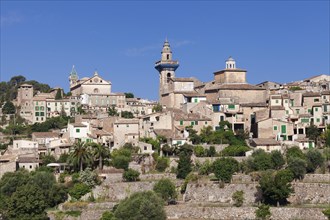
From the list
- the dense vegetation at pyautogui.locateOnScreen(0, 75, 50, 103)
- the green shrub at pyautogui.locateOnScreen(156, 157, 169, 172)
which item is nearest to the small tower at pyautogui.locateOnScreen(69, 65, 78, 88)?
the dense vegetation at pyautogui.locateOnScreen(0, 75, 50, 103)

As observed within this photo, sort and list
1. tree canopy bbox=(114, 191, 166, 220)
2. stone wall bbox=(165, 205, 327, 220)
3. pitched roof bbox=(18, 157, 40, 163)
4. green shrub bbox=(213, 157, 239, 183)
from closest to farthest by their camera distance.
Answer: tree canopy bbox=(114, 191, 166, 220), stone wall bbox=(165, 205, 327, 220), green shrub bbox=(213, 157, 239, 183), pitched roof bbox=(18, 157, 40, 163)

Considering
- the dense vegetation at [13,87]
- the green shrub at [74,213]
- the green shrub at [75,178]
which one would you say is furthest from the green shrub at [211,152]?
the dense vegetation at [13,87]

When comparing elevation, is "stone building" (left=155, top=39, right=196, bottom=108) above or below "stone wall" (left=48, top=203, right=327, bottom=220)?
above

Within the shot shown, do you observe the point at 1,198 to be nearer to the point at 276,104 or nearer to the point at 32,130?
the point at 32,130

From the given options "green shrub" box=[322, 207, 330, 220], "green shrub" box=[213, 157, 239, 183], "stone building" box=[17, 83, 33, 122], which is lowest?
"green shrub" box=[322, 207, 330, 220]

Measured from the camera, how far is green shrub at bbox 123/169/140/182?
54219mm

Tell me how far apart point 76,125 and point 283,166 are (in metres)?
20.8

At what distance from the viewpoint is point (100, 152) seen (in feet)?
186

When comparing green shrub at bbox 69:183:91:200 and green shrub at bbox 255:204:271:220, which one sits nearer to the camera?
green shrub at bbox 255:204:271:220

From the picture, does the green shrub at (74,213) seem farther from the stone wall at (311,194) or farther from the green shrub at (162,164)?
the stone wall at (311,194)

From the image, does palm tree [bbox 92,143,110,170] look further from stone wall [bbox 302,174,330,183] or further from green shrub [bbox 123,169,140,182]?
stone wall [bbox 302,174,330,183]

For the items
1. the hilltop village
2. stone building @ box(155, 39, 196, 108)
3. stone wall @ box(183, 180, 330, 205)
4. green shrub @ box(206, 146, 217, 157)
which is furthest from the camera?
stone building @ box(155, 39, 196, 108)

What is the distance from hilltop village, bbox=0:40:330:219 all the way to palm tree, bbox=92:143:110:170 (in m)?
0.09

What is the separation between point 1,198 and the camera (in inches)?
2067
